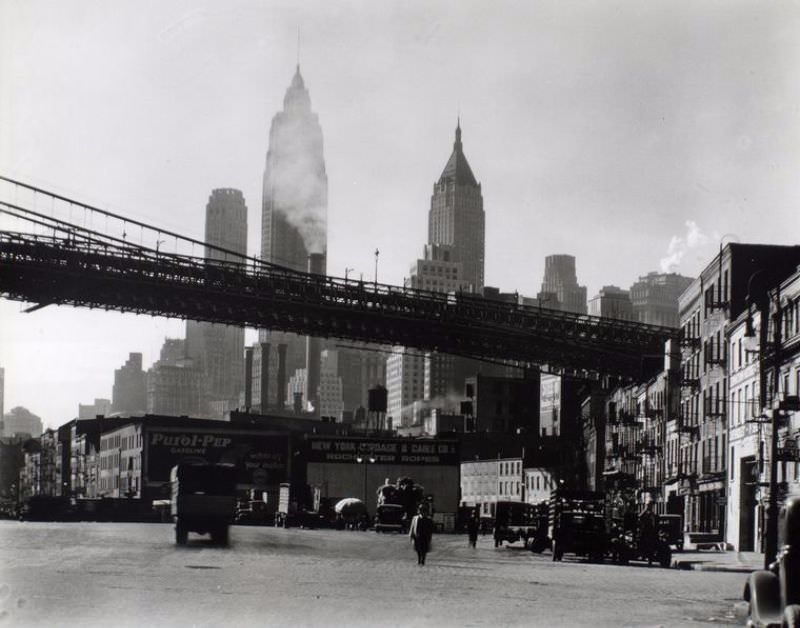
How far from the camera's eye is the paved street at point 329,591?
17.5 meters

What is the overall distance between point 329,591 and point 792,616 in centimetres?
1225

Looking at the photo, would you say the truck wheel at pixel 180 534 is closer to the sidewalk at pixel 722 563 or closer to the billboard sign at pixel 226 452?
the sidewalk at pixel 722 563

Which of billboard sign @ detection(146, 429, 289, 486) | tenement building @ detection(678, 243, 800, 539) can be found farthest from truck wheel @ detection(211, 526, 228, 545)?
billboard sign @ detection(146, 429, 289, 486)

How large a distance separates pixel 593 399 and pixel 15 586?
320ft

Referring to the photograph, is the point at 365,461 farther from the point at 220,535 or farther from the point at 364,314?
the point at 220,535

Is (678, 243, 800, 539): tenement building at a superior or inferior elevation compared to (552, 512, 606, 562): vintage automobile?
superior

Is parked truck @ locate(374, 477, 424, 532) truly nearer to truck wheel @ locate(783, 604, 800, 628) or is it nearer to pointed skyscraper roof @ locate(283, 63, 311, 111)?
truck wheel @ locate(783, 604, 800, 628)

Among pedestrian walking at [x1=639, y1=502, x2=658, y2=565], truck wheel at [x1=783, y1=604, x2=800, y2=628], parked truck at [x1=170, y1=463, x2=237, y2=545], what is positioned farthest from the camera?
parked truck at [x1=170, y1=463, x2=237, y2=545]

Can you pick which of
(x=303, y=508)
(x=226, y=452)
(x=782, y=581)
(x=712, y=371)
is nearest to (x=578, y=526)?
(x=712, y=371)

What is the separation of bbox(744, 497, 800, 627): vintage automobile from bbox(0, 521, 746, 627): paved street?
522 centimetres

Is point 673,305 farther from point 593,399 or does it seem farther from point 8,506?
point 8,506

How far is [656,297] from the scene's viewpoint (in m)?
186

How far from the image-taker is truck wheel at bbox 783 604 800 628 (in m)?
11.3

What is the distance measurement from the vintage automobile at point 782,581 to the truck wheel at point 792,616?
65 cm
